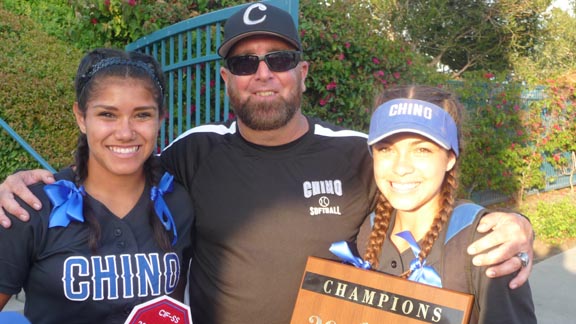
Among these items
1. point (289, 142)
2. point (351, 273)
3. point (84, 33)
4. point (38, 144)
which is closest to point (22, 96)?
point (38, 144)

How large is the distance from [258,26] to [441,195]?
120 cm

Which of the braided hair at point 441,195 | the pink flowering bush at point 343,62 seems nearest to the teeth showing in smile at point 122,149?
the braided hair at point 441,195

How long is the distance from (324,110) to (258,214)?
11.4 ft

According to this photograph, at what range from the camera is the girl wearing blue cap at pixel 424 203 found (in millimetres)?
1852

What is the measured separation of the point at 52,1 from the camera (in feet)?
29.8

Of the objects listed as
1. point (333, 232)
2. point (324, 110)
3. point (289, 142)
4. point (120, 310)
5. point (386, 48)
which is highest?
point (386, 48)

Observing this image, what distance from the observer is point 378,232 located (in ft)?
7.09

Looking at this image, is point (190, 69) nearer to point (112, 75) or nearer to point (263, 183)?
point (263, 183)

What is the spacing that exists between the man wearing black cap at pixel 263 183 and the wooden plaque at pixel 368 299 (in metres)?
0.49

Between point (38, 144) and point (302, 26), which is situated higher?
point (302, 26)

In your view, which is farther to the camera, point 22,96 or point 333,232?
point 22,96

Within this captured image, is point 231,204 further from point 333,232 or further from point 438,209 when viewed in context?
point 438,209

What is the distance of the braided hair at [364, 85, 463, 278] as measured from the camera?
2022 mm

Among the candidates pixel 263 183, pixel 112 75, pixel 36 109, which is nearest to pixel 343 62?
pixel 36 109
